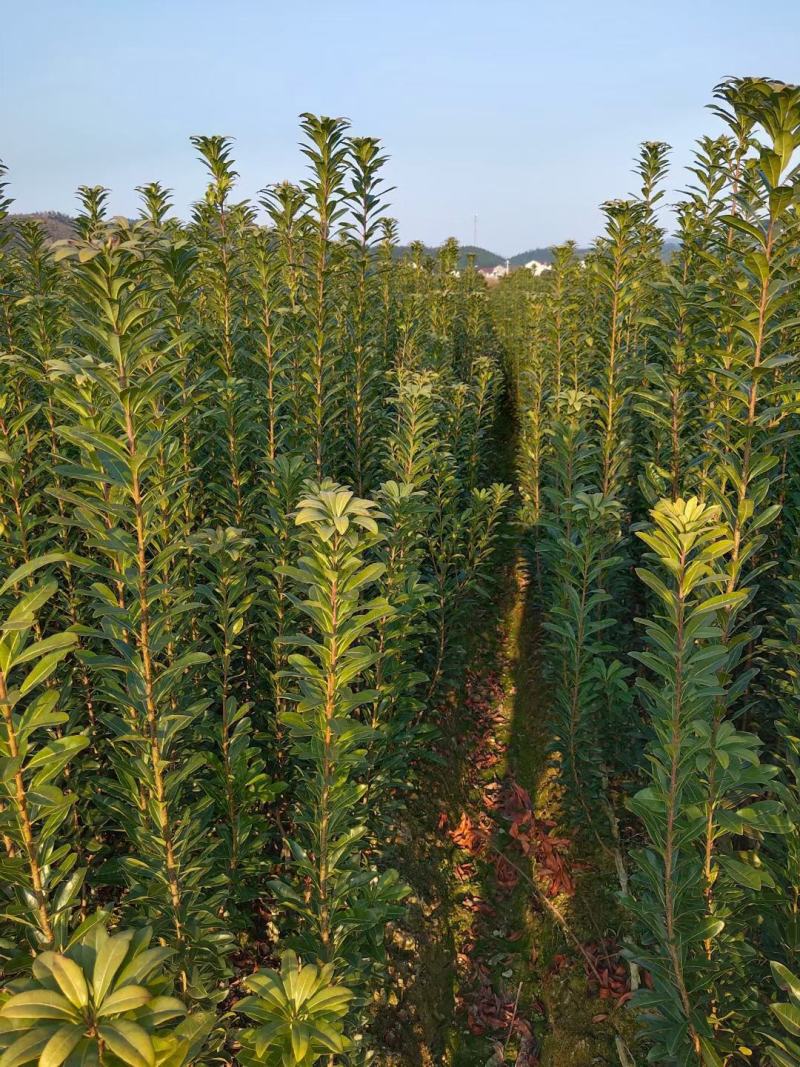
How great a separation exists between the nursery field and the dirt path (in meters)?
0.03

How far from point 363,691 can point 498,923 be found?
3284 millimetres

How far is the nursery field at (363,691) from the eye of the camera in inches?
97.5

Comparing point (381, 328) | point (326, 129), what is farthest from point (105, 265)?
point (381, 328)

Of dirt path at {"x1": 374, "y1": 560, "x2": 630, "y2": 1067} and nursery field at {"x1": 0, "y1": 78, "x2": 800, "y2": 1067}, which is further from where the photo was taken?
dirt path at {"x1": 374, "y1": 560, "x2": 630, "y2": 1067}

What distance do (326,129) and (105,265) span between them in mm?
4452

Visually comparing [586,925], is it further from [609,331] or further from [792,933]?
[609,331]

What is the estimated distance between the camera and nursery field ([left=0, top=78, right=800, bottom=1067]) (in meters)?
2.48

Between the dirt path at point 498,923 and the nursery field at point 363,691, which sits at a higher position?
the nursery field at point 363,691

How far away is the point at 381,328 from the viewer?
11.9m

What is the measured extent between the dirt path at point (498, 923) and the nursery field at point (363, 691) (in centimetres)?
3

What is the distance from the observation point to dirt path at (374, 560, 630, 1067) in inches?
170

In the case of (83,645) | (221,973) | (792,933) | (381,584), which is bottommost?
(221,973)

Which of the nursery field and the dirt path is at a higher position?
the nursery field

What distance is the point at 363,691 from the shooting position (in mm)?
3256
